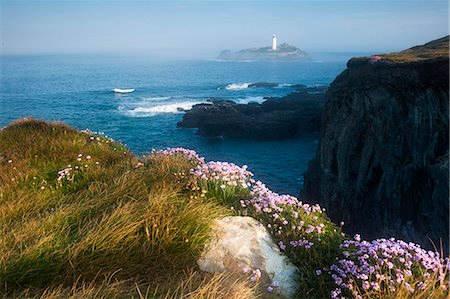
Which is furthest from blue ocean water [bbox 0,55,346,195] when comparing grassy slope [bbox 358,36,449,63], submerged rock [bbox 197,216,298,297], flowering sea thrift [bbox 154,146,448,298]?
submerged rock [bbox 197,216,298,297]

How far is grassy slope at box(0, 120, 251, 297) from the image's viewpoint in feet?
13.1

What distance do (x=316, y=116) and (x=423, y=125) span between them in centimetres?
4962

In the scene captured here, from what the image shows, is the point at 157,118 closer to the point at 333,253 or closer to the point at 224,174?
the point at 224,174

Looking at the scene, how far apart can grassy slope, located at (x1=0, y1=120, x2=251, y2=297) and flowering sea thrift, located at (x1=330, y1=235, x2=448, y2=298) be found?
4.36 ft

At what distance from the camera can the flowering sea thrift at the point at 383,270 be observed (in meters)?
3.82

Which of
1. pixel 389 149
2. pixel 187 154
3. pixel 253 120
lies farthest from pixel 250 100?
pixel 187 154

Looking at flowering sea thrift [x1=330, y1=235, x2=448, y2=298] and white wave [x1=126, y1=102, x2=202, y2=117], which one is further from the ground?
white wave [x1=126, y1=102, x2=202, y2=117]

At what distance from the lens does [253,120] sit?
231ft

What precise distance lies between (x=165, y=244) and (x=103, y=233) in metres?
0.84

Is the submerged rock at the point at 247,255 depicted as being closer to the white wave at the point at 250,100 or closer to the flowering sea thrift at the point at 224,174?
the flowering sea thrift at the point at 224,174

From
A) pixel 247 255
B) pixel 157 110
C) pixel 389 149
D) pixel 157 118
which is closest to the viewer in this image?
pixel 247 255

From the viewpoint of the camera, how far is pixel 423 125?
81.7 ft

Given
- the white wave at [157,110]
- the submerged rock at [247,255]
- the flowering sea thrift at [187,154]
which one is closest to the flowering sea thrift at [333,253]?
the submerged rock at [247,255]

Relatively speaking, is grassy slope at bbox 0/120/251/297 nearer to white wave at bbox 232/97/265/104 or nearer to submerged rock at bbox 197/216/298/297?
submerged rock at bbox 197/216/298/297
